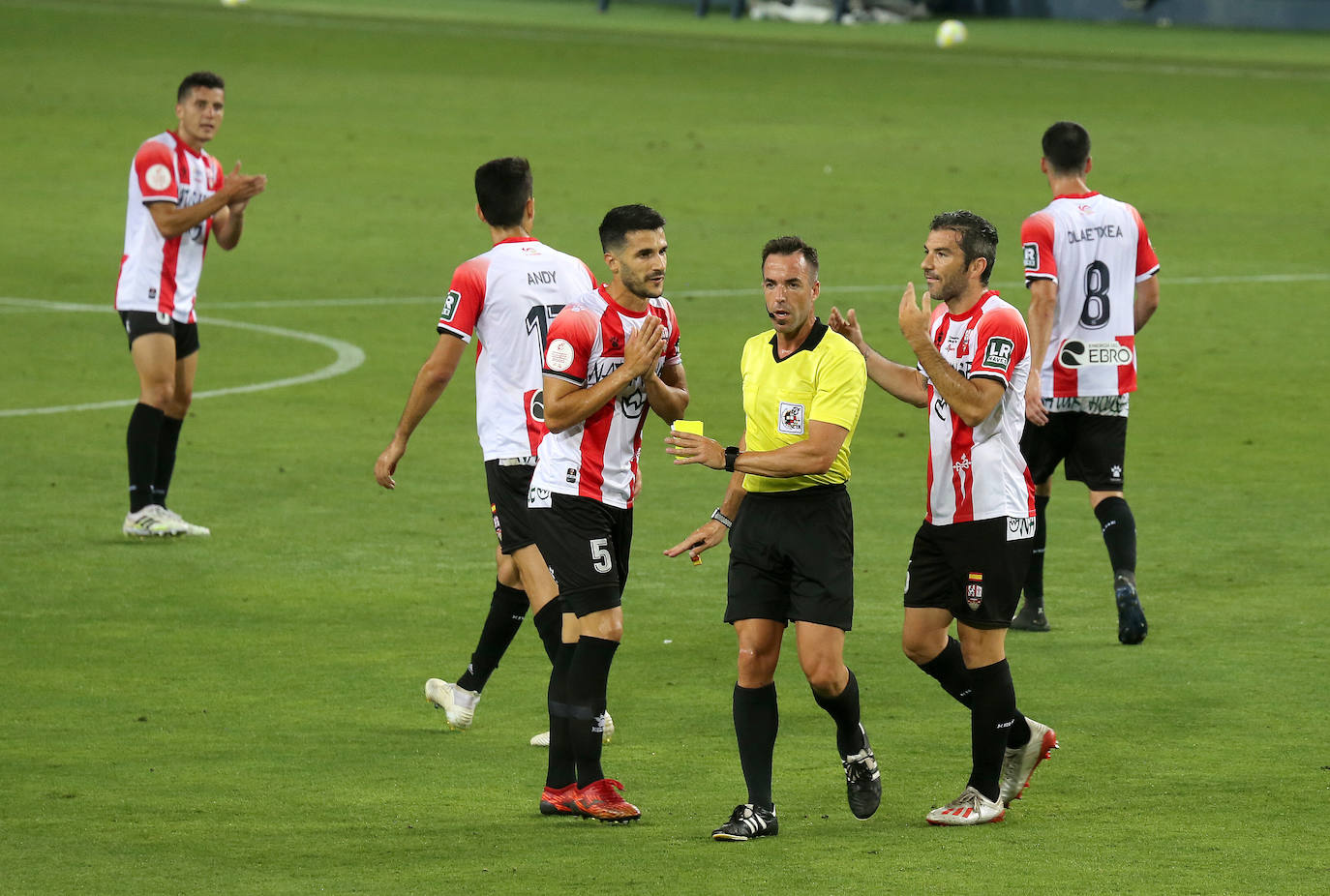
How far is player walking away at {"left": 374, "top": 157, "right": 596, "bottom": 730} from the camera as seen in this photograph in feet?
28.8

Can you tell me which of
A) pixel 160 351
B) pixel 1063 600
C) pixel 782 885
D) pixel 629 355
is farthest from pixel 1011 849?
pixel 160 351

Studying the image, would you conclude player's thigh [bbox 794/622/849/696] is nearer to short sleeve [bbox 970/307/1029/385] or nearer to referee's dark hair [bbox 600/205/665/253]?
short sleeve [bbox 970/307/1029/385]

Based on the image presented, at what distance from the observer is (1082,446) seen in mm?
10797

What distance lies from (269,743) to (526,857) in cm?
189

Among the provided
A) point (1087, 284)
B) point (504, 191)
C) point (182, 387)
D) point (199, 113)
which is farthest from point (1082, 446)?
point (199, 113)

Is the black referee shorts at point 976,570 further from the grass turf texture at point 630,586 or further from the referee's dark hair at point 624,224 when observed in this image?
the referee's dark hair at point 624,224

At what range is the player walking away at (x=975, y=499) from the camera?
7727 millimetres

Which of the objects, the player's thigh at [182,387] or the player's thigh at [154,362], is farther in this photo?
the player's thigh at [182,387]

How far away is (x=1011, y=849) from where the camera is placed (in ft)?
24.1

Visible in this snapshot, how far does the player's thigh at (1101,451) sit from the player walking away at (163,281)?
504 centimetres

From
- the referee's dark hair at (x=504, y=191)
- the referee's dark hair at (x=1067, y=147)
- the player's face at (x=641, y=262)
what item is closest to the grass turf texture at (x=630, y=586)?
the player's face at (x=641, y=262)

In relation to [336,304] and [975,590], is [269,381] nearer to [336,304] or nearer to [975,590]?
[336,304]

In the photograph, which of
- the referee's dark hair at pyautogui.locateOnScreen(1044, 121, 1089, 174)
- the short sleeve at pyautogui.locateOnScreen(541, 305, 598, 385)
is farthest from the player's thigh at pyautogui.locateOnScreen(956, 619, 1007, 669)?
the referee's dark hair at pyautogui.locateOnScreen(1044, 121, 1089, 174)

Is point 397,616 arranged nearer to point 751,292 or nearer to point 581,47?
point 751,292
